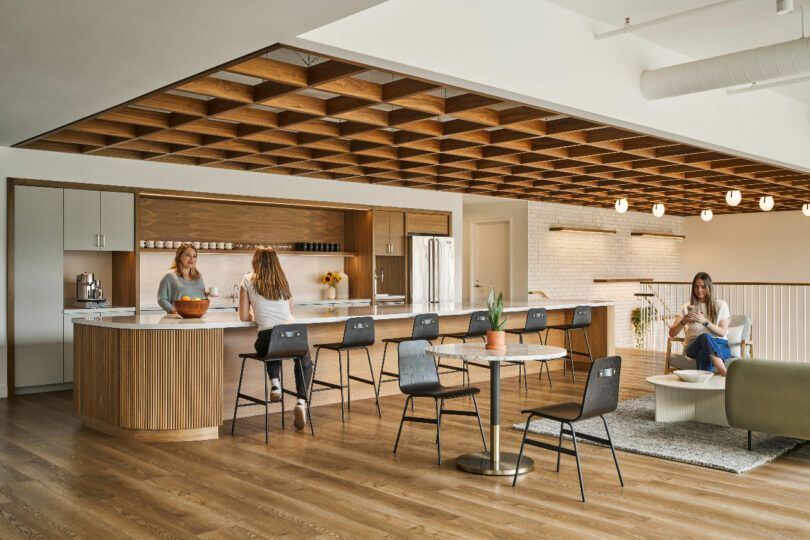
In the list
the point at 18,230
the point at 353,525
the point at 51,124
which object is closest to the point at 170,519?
the point at 353,525

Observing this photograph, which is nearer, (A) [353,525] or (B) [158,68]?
(A) [353,525]

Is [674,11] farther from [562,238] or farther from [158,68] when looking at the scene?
[562,238]

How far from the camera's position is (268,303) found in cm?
565

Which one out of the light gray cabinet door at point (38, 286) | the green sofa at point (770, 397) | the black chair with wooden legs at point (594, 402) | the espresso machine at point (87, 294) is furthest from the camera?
the espresso machine at point (87, 294)

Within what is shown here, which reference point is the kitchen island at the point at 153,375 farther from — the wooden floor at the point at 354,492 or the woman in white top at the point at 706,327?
the woman in white top at the point at 706,327

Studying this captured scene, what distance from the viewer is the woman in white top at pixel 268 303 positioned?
18.5 feet

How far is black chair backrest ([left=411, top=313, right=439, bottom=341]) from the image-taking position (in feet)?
21.8

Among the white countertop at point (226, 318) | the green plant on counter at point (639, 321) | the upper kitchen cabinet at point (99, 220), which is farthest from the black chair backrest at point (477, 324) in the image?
the green plant on counter at point (639, 321)

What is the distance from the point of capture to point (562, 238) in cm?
1355

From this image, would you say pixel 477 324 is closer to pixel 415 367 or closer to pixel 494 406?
pixel 415 367

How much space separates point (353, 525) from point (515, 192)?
8.76m

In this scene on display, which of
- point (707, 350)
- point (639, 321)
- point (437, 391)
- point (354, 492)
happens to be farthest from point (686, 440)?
point (639, 321)

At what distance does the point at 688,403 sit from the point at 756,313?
846cm

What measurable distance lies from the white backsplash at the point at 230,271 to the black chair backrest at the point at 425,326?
3498 mm
